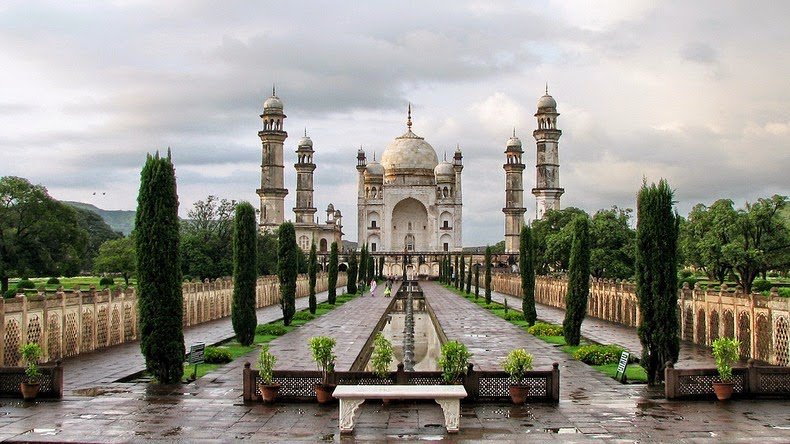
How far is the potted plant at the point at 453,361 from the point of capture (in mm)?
10570

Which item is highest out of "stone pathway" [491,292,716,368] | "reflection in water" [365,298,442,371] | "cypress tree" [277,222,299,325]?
"cypress tree" [277,222,299,325]

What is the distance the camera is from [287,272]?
24625mm

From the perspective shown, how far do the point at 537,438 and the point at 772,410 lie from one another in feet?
11.1


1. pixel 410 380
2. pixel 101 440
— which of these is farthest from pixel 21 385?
pixel 410 380

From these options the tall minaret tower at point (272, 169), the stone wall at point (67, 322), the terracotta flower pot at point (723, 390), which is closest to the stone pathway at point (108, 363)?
the stone wall at point (67, 322)

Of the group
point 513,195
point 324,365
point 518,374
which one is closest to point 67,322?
point 324,365

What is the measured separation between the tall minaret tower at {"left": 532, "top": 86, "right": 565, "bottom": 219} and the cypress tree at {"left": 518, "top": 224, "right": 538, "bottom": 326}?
145 feet

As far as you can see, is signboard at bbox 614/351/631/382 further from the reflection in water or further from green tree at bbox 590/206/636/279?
green tree at bbox 590/206/636/279

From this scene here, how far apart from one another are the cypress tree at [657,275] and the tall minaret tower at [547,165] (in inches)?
2243

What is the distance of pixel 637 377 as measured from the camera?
1312cm

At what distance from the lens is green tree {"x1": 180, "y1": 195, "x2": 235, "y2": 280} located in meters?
38.6

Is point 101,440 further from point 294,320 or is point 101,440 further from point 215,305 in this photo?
point 215,305

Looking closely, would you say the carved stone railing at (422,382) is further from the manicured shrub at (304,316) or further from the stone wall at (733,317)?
the manicured shrub at (304,316)

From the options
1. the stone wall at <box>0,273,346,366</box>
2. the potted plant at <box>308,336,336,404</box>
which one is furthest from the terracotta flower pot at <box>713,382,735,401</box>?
the stone wall at <box>0,273,346,366</box>
